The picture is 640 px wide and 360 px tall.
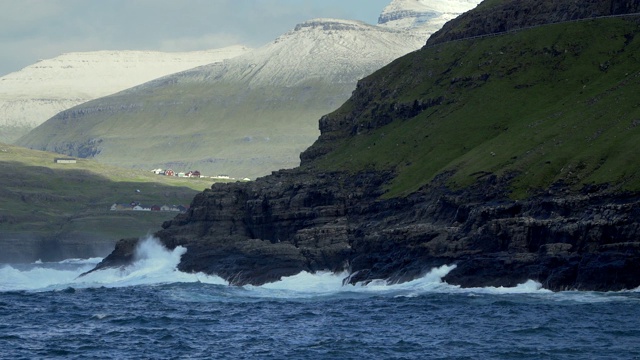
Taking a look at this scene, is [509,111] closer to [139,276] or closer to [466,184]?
[466,184]

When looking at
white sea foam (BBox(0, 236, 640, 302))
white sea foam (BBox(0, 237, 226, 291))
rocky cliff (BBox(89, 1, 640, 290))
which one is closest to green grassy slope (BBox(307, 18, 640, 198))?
rocky cliff (BBox(89, 1, 640, 290))

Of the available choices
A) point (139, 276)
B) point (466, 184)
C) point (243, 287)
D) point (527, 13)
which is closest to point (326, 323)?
point (243, 287)

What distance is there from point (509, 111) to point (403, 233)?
118 ft

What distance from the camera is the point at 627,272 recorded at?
108125mm

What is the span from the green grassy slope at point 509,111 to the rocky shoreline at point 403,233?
12.9ft

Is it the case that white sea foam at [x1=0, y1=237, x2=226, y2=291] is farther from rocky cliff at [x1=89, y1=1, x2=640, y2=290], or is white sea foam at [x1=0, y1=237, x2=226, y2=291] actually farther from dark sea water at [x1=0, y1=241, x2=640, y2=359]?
dark sea water at [x1=0, y1=241, x2=640, y2=359]

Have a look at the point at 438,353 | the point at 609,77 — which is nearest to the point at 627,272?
the point at 438,353

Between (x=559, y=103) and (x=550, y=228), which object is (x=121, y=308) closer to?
(x=550, y=228)

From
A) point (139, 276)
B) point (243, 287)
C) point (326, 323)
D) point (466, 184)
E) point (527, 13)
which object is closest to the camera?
point (326, 323)

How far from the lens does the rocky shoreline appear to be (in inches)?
4429

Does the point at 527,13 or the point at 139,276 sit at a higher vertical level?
the point at 527,13

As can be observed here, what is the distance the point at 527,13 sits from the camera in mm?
185250

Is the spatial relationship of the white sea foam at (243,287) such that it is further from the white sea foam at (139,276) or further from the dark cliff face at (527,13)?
the dark cliff face at (527,13)

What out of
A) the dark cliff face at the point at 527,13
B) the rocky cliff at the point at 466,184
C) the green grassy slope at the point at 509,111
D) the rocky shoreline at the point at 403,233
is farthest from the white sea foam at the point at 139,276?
the dark cliff face at the point at 527,13
